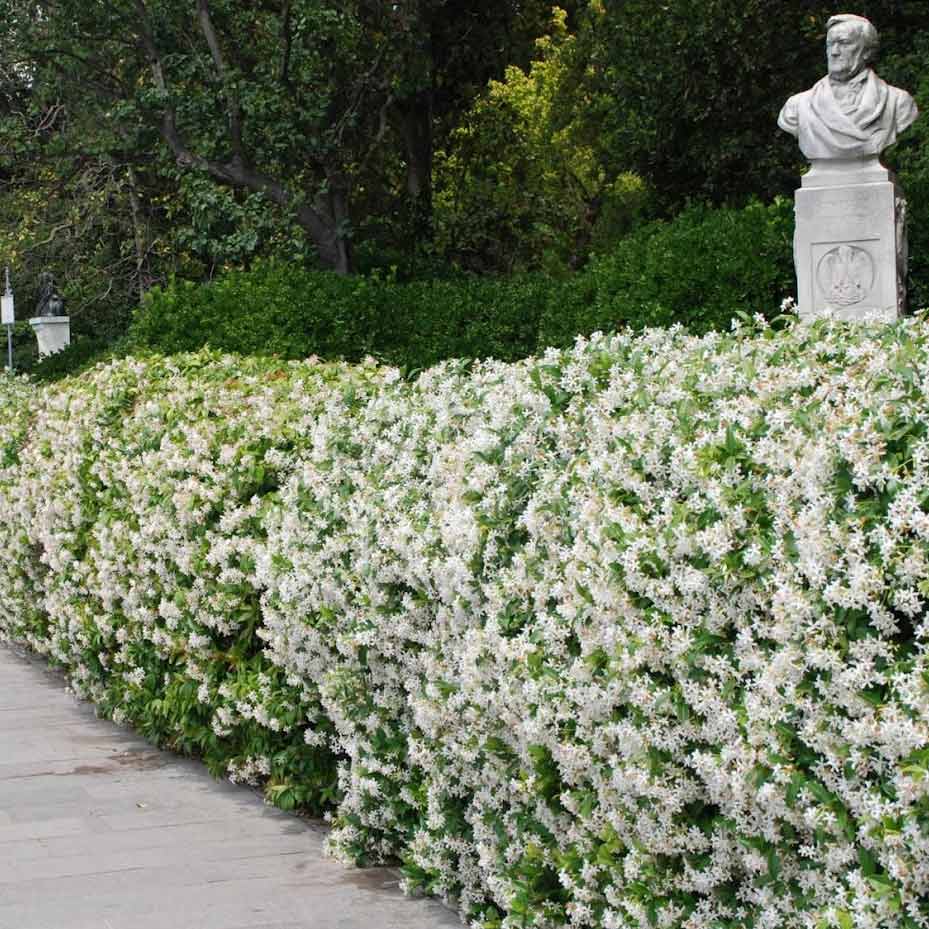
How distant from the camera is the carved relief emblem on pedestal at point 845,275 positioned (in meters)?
11.7

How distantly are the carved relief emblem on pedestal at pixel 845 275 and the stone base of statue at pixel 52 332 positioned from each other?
17.4m

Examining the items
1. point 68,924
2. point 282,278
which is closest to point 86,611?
point 68,924

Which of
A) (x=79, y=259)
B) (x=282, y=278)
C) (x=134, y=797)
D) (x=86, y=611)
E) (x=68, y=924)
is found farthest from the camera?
(x=79, y=259)

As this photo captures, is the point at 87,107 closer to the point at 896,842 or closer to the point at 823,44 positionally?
the point at 823,44

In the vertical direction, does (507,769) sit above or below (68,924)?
above

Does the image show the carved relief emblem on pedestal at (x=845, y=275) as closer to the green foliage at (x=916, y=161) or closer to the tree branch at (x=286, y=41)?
the green foliage at (x=916, y=161)

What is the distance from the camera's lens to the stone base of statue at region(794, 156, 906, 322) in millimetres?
11625

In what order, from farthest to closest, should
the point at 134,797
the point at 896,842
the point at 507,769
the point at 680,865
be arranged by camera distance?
the point at 134,797, the point at 507,769, the point at 680,865, the point at 896,842

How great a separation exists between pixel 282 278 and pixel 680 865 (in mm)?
13929

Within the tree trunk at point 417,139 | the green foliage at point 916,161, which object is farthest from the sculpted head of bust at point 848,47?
the tree trunk at point 417,139

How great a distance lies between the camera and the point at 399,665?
467 cm

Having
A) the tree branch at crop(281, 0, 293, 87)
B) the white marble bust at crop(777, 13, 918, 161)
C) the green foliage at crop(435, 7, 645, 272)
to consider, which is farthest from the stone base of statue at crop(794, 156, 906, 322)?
the green foliage at crop(435, 7, 645, 272)

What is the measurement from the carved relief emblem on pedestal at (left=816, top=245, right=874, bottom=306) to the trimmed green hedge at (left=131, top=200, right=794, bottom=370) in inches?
43.5

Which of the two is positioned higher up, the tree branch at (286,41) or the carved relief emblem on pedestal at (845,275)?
the tree branch at (286,41)
